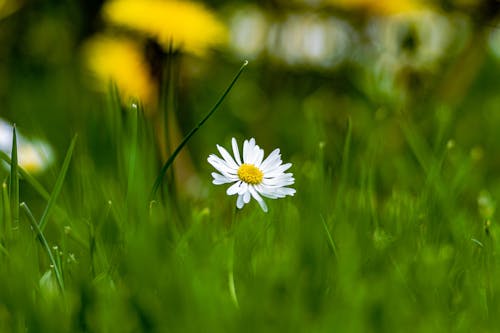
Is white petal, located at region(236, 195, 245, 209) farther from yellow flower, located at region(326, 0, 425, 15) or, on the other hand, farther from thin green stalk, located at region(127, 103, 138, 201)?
yellow flower, located at region(326, 0, 425, 15)

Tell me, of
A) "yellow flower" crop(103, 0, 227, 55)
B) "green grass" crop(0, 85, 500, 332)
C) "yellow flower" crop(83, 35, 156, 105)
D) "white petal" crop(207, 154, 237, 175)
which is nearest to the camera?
"green grass" crop(0, 85, 500, 332)

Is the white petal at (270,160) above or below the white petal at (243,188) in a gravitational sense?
above

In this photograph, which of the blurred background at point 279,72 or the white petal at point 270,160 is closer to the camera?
the white petal at point 270,160

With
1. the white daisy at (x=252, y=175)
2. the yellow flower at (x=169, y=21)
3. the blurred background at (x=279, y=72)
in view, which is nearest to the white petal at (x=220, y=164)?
the white daisy at (x=252, y=175)

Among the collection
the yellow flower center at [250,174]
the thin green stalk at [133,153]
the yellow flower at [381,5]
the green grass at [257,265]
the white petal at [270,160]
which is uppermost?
the yellow flower at [381,5]

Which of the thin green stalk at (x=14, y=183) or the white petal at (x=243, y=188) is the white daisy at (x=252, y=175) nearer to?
the white petal at (x=243, y=188)

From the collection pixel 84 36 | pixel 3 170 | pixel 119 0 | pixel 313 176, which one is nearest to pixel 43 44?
pixel 84 36

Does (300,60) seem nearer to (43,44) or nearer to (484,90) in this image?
(484,90)

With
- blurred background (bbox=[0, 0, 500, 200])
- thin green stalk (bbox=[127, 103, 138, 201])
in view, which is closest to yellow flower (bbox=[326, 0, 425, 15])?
blurred background (bbox=[0, 0, 500, 200])

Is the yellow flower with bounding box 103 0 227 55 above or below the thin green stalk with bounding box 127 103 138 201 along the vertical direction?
above
